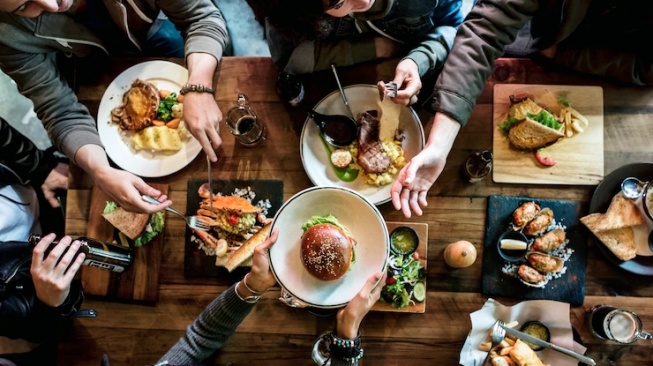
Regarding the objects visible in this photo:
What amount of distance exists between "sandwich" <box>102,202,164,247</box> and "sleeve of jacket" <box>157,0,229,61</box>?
80 cm

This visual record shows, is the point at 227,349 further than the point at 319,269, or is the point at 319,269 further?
the point at 227,349

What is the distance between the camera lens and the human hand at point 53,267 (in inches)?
69.7

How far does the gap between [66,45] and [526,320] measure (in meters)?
2.46

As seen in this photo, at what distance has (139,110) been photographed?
6.93 ft

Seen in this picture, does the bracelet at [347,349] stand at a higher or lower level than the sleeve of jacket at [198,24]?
lower

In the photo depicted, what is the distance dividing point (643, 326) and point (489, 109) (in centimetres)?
120

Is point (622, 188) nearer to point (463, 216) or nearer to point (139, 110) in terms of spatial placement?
point (463, 216)

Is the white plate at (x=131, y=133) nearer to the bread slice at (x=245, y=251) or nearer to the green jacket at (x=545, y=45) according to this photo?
the bread slice at (x=245, y=251)

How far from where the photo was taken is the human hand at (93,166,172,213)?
195 centimetres

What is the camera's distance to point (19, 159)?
2.44 metres

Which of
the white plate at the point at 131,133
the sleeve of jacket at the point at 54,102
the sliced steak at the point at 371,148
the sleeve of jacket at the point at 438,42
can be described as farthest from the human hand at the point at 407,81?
the sleeve of jacket at the point at 54,102

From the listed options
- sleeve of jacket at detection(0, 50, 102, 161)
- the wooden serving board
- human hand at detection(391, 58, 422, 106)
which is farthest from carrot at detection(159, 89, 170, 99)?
the wooden serving board

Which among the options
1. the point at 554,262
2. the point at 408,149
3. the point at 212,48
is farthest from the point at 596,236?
the point at 212,48

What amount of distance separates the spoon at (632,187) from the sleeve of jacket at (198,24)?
1962mm
